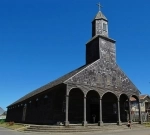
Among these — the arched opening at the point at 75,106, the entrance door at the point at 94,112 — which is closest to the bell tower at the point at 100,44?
the arched opening at the point at 75,106

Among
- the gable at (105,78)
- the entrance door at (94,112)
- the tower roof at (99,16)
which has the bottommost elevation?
the entrance door at (94,112)

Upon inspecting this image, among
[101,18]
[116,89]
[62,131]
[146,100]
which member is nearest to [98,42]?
[101,18]

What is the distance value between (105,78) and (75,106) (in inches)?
221

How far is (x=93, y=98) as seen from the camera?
2948cm

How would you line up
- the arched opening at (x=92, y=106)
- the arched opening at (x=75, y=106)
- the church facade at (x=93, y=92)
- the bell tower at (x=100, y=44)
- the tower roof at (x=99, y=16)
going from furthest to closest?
the tower roof at (x=99, y=16)
the bell tower at (x=100, y=44)
the arched opening at (x=92, y=106)
the arched opening at (x=75, y=106)
the church facade at (x=93, y=92)

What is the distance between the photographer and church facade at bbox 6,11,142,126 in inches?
1029

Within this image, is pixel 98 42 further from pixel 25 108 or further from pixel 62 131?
pixel 25 108

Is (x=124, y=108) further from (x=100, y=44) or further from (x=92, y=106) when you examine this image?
(x=100, y=44)

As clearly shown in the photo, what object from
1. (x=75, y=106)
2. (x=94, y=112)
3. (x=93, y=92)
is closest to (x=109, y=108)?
(x=94, y=112)

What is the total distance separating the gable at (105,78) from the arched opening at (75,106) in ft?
8.27

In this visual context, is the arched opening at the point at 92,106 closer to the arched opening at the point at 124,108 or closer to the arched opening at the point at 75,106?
the arched opening at the point at 75,106

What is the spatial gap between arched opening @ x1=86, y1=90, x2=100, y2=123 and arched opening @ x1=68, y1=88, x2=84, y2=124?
1144mm

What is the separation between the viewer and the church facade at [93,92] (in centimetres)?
2614

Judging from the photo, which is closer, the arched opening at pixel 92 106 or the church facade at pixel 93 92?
the church facade at pixel 93 92
